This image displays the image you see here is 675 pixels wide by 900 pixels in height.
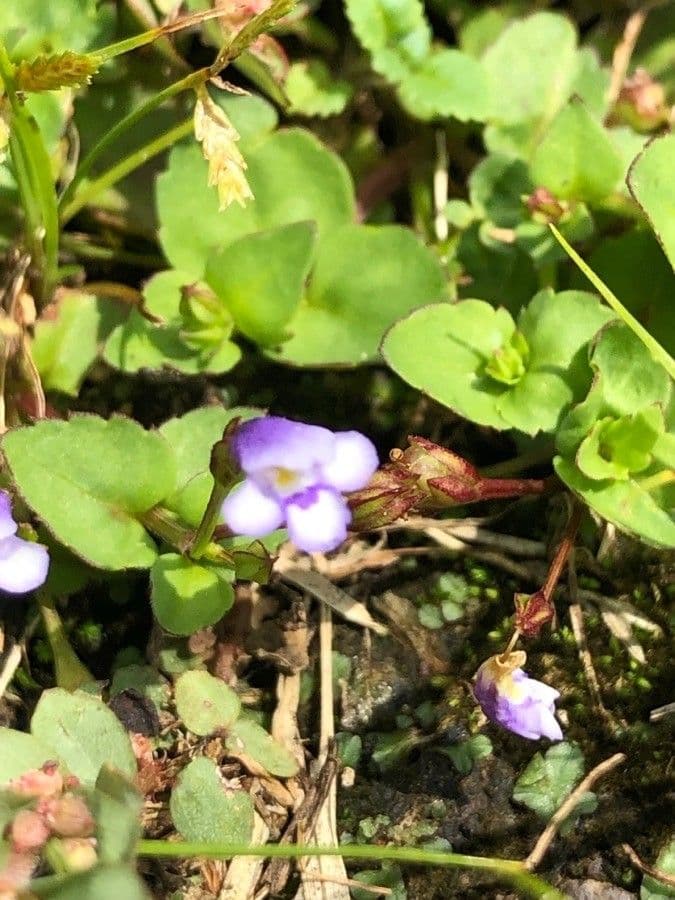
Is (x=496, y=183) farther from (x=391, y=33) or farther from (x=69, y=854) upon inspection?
(x=69, y=854)

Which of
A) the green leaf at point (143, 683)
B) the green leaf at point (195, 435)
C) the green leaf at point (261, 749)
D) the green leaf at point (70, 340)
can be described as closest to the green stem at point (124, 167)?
the green leaf at point (70, 340)

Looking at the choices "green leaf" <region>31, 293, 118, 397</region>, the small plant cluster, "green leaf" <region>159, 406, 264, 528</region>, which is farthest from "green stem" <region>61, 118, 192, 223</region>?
"green leaf" <region>159, 406, 264, 528</region>

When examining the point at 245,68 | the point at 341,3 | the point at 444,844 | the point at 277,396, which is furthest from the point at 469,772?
the point at 341,3

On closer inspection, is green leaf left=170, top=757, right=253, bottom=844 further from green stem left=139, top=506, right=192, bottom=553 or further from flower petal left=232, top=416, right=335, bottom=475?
flower petal left=232, top=416, right=335, bottom=475

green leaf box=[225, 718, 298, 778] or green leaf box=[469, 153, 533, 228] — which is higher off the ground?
green leaf box=[469, 153, 533, 228]

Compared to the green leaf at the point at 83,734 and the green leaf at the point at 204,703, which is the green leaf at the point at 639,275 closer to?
the green leaf at the point at 204,703

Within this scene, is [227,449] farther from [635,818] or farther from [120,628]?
[635,818]

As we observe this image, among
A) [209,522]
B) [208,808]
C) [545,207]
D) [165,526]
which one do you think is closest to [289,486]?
[209,522]
